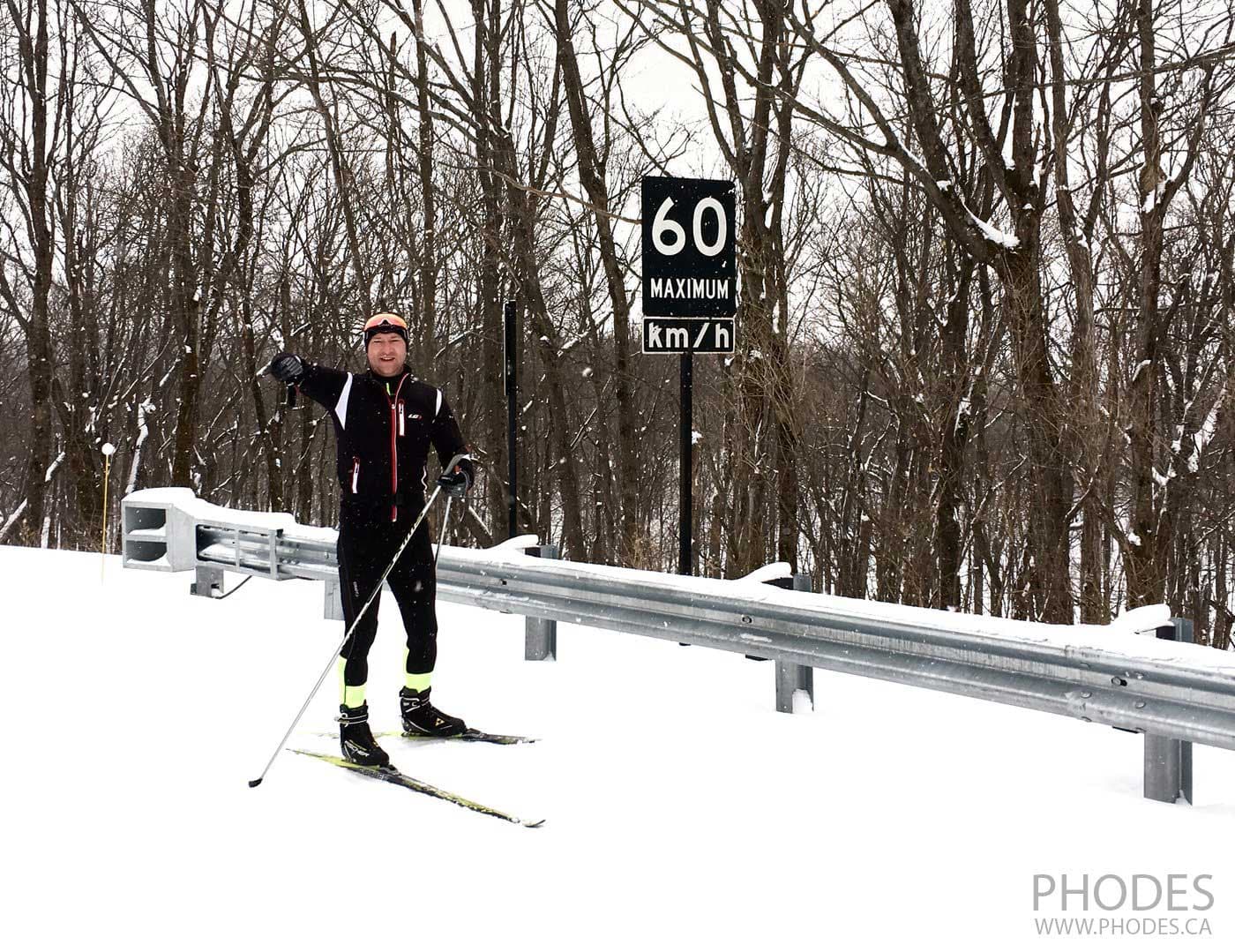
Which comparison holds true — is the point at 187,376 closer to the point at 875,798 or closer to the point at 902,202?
the point at 902,202

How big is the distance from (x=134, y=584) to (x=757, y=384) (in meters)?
7.61

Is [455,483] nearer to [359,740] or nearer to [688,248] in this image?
[359,740]

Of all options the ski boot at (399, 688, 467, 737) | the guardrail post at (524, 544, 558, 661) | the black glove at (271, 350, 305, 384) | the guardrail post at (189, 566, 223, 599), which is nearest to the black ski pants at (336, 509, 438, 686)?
the ski boot at (399, 688, 467, 737)

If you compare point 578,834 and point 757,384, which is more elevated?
point 757,384

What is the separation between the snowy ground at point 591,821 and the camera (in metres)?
3.55

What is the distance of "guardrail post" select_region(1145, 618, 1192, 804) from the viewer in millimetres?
4602

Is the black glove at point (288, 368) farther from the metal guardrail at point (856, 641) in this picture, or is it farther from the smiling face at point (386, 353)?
the metal guardrail at point (856, 641)

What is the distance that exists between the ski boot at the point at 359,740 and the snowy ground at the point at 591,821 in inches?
5.2

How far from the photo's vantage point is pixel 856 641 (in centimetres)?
551

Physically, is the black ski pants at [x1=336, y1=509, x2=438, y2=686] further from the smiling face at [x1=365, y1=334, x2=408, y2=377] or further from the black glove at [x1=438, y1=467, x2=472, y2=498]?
the smiling face at [x1=365, y1=334, x2=408, y2=377]

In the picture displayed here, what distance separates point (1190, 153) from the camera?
12875 millimetres

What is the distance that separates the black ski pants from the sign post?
8.63ft

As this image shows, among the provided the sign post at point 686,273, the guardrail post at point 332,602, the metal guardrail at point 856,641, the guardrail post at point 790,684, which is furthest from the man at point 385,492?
the guardrail post at point 332,602

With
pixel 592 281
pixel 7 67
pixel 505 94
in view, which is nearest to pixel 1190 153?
pixel 505 94
